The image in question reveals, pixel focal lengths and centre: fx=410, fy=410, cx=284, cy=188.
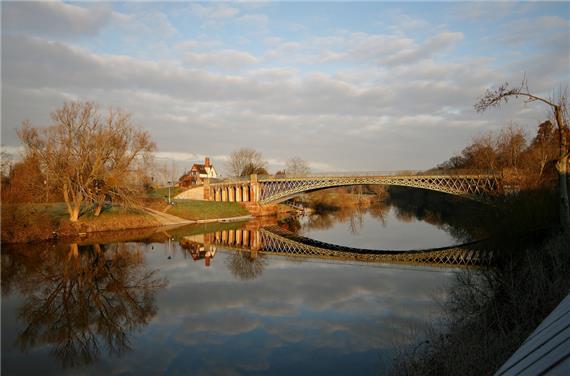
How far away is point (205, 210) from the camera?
5259 cm

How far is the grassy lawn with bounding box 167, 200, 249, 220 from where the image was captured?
5006 centimetres

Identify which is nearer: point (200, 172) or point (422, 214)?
point (422, 214)

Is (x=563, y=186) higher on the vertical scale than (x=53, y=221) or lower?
higher

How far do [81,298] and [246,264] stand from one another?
1003 centimetres

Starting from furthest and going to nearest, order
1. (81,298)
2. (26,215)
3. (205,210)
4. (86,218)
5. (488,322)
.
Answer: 1. (205,210)
2. (86,218)
3. (26,215)
4. (81,298)
5. (488,322)

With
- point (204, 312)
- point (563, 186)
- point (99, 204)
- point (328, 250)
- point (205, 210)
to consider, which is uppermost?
point (563, 186)

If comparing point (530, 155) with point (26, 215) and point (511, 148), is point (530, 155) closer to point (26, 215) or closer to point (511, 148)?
point (511, 148)

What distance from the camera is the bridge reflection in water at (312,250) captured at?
2336 cm

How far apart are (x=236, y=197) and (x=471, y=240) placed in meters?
39.7

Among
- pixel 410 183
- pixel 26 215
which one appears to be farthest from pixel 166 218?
pixel 410 183

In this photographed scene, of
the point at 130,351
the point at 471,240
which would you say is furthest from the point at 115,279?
the point at 471,240

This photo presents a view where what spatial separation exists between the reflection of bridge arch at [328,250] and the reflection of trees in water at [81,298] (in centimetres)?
945

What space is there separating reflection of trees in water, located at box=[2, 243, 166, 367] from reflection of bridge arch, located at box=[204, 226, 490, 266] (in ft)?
31.0

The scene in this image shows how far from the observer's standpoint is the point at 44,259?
23906mm
